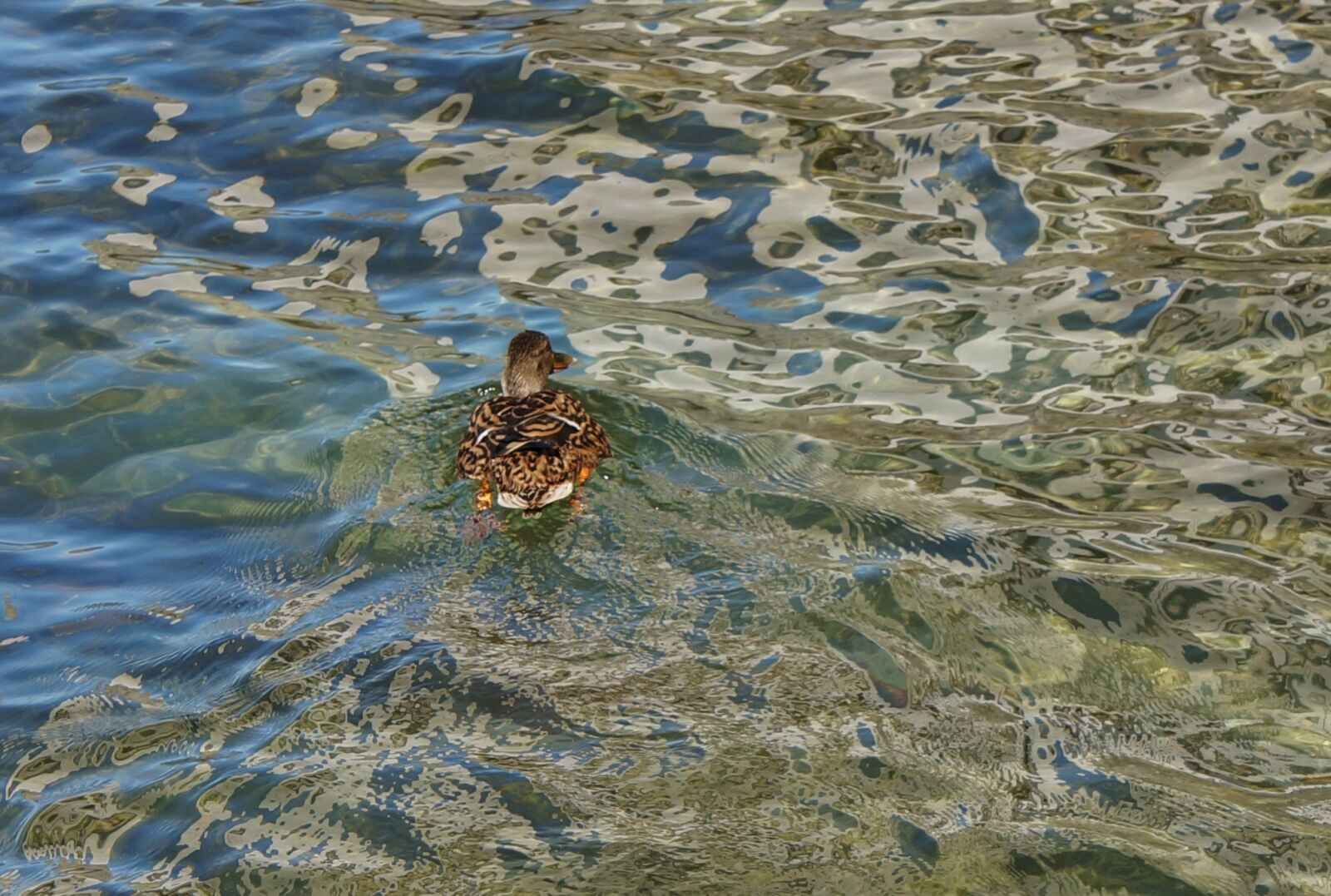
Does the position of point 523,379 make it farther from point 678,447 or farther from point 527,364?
point 678,447

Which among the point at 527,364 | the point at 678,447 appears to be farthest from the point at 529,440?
the point at 527,364

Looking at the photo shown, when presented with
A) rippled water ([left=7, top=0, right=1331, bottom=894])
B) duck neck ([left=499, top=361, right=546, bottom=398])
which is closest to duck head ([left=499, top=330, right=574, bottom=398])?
duck neck ([left=499, top=361, right=546, bottom=398])

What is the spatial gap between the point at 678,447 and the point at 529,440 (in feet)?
2.69

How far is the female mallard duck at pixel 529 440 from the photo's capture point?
6974mm

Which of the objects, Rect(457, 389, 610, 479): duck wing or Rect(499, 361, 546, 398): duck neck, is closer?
Rect(457, 389, 610, 479): duck wing

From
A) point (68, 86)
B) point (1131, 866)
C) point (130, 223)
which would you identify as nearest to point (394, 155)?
point (130, 223)

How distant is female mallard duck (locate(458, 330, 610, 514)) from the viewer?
697 centimetres

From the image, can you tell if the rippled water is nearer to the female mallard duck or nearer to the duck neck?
the female mallard duck

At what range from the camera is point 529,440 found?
7145mm

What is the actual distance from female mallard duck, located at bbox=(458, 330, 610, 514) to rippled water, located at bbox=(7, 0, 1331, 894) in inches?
6.8

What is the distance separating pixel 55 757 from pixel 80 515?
1.96m

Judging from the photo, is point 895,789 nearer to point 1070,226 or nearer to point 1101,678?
point 1101,678

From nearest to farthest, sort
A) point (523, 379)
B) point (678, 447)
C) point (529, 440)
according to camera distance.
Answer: point (529, 440) → point (678, 447) → point (523, 379)

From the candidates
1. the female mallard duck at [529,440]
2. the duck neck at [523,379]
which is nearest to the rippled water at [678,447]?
the female mallard duck at [529,440]
